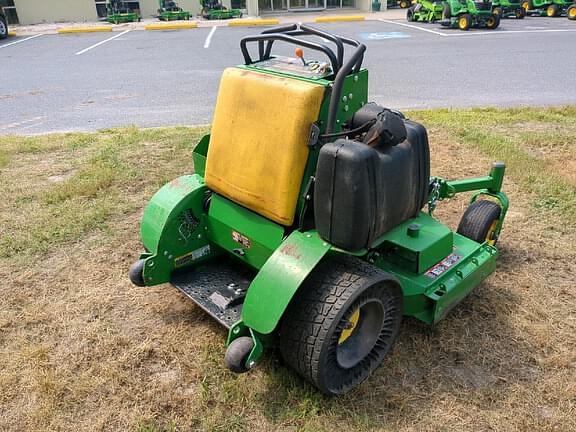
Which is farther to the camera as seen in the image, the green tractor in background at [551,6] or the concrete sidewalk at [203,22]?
the concrete sidewalk at [203,22]

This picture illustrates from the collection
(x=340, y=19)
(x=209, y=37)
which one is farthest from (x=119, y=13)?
(x=340, y=19)

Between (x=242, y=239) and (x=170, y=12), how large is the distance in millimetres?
19818

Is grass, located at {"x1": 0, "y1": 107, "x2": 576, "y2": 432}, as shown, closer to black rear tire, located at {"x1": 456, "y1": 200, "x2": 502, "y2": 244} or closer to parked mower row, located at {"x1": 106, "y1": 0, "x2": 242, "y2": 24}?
black rear tire, located at {"x1": 456, "y1": 200, "x2": 502, "y2": 244}

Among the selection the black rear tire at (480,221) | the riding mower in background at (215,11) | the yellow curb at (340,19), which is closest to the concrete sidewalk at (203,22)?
the yellow curb at (340,19)

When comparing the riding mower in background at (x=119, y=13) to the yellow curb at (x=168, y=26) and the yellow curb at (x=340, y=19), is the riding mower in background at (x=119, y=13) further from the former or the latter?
the yellow curb at (x=340, y=19)

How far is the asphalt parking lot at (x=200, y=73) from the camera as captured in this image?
761cm

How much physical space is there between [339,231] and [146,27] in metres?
18.3

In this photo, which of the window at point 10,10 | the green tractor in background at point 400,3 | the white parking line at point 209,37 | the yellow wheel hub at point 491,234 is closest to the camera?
the yellow wheel hub at point 491,234

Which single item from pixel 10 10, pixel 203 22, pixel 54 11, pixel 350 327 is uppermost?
pixel 10 10

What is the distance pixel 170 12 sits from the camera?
66.4 ft

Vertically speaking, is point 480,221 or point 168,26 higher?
point 168,26

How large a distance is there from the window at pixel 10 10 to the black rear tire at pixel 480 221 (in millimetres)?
23172

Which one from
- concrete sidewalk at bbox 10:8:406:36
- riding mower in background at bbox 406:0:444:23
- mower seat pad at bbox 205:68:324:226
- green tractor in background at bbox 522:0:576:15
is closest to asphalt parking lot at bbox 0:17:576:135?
riding mower in background at bbox 406:0:444:23

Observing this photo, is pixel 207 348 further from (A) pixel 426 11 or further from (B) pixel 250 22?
(B) pixel 250 22
